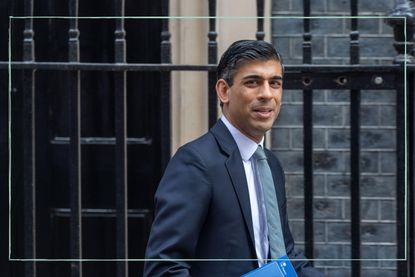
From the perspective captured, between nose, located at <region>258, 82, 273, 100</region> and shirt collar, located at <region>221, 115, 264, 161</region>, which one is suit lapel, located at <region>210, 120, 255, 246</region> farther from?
nose, located at <region>258, 82, 273, 100</region>

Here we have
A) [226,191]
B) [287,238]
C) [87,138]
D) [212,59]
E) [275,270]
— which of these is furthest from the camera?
[87,138]

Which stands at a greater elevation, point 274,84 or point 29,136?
point 274,84

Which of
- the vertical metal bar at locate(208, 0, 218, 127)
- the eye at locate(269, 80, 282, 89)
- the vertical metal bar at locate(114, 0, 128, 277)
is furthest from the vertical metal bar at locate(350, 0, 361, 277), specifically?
the eye at locate(269, 80, 282, 89)

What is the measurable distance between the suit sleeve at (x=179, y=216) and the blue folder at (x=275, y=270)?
0.61 ft

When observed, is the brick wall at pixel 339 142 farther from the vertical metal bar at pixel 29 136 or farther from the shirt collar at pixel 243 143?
the shirt collar at pixel 243 143

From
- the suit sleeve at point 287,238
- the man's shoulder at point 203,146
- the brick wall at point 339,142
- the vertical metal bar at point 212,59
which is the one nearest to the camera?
the man's shoulder at point 203,146

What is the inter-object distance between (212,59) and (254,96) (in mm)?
1059

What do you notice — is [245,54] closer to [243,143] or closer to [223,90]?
[223,90]

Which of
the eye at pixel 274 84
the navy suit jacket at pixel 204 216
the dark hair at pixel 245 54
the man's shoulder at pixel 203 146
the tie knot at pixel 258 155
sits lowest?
the navy suit jacket at pixel 204 216

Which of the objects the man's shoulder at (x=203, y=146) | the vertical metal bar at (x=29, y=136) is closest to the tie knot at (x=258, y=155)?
the man's shoulder at (x=203, y=146)

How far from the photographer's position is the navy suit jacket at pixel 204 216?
3.17 meters

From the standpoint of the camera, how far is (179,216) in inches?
125

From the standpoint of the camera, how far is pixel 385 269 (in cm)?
530

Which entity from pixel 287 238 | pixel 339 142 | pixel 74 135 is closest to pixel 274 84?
pixel 287 238
